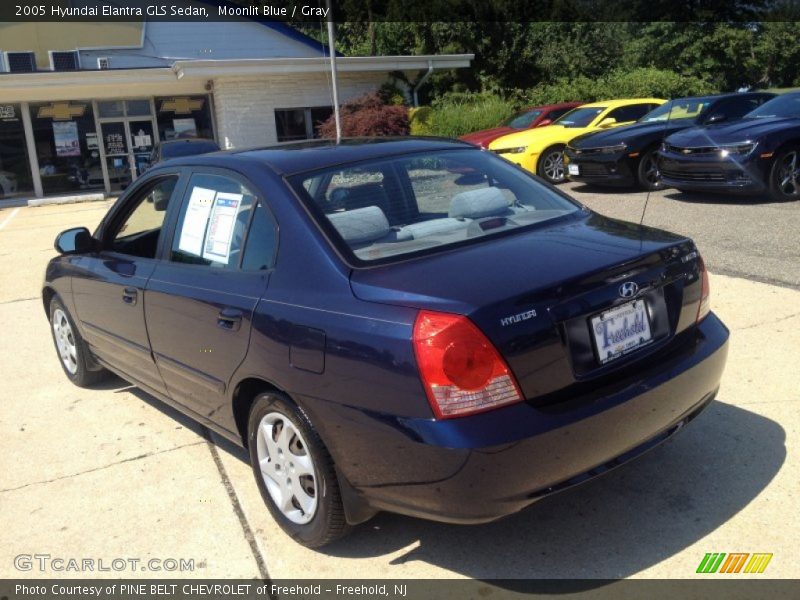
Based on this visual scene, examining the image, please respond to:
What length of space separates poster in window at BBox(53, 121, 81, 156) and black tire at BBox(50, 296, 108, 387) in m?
18.6

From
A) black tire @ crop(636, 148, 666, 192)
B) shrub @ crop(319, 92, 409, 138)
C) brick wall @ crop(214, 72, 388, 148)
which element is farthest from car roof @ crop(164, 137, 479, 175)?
brick wall @ crop(214, 72, 388, 148)

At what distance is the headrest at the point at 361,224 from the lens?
10.3ft

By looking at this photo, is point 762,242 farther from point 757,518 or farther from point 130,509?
point 130,509

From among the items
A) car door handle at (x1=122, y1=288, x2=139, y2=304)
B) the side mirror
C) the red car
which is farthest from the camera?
the red car

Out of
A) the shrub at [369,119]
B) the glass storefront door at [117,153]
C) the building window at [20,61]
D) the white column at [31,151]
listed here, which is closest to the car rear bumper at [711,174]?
the shrub at [369,119]

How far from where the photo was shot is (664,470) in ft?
11.6

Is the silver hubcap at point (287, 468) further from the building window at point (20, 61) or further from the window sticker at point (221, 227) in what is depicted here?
the building window at point (20, 61)

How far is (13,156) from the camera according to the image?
21.8 m

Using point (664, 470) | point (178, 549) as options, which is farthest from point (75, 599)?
point (664, 470)

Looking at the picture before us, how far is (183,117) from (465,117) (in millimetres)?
8525

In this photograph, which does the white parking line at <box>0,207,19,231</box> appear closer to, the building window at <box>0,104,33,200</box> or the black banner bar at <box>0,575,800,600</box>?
the building window at <box>0,104,33,200</box>

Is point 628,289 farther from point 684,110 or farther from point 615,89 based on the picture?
point 615,89

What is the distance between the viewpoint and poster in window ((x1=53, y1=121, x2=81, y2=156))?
2208 centimetres

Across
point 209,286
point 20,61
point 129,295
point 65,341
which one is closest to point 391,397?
point 209,286
